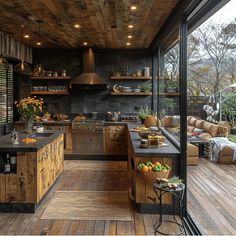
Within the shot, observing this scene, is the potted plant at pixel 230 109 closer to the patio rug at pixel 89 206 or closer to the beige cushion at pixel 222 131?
the beige cushion at pixel 222 131

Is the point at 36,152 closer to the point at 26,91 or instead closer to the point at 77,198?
the point at 77,198

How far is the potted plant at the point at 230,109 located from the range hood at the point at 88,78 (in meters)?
3.68

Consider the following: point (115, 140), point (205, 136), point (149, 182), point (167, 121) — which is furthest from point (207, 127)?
point (149, 182)

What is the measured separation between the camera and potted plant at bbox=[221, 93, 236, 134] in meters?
8.27

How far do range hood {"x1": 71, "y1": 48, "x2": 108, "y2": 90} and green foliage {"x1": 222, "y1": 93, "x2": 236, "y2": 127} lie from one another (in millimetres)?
3685

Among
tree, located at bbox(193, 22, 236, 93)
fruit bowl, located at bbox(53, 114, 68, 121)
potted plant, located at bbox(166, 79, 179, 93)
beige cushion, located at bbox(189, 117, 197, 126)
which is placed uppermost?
tree, located at bbox(193, 22, 236, 93)

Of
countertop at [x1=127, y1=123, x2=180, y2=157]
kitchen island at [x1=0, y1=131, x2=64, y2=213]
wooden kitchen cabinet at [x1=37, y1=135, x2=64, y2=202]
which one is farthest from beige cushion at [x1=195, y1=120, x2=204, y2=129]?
kitchen island at [x1=0, y1=131, x2=64, y2=213]

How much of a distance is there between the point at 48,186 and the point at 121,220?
1.48m

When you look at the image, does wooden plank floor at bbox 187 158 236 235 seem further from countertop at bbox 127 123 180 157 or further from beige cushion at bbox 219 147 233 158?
countertop at bbox 127 123 180 157

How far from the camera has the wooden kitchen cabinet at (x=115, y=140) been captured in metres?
7.24

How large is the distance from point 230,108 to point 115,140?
3654 millimetres

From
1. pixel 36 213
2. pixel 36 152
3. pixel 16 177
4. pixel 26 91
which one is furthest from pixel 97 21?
pixel 26 91

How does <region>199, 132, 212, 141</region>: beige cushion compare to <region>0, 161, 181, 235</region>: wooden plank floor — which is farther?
<region>199, 132, 212, 141</region>: beige cushion

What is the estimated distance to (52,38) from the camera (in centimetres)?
638
